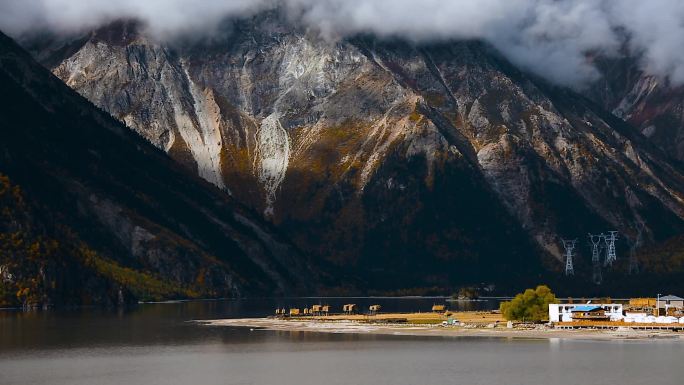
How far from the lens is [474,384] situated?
193 metres

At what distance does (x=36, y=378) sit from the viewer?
655 ft

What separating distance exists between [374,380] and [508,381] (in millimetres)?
17859

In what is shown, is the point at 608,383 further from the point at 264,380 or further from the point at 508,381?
the point at 264,380

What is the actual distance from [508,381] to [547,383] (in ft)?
18.2

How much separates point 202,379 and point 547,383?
46.6 meters

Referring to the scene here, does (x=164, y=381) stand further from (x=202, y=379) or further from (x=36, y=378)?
(x=36, y=378)

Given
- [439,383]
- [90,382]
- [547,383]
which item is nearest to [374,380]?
[439,383]

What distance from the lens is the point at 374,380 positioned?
197m

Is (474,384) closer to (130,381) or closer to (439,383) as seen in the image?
(439,383)

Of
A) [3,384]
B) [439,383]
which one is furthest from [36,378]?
[439,383]

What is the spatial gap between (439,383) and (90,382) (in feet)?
153

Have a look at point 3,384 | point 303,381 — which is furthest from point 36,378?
point 303,381

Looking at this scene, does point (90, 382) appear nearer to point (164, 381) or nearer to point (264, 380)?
point (164, 381)

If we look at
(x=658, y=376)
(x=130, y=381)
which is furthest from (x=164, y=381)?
(x=658, y=376)
